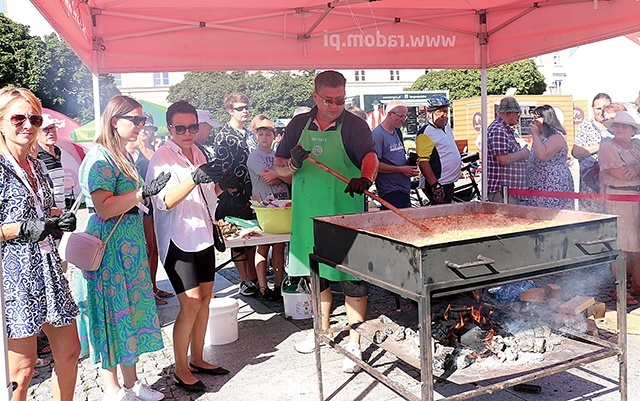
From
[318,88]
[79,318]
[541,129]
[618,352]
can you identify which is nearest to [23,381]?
[79,318]

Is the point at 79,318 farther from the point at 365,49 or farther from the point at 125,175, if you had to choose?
the point at 365,49

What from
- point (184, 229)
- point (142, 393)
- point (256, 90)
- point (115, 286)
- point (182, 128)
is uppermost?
point (256, 90)

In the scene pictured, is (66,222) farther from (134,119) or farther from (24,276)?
(134,119)

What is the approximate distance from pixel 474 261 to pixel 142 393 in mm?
2262

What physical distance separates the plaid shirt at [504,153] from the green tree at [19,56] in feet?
100

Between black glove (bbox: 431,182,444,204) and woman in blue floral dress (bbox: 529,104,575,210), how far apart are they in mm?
1008

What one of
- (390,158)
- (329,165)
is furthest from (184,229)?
(390,158)

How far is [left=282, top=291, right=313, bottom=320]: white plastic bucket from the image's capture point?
5164 mm

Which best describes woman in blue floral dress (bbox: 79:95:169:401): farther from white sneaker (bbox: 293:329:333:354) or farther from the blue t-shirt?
the blue t-shirt

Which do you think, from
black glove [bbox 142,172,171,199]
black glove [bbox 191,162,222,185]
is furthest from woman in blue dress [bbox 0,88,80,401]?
black glove [bbox 191,162,222,185]

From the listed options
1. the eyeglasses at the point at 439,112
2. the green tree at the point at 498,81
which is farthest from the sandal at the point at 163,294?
the green tree at the point at 498,81

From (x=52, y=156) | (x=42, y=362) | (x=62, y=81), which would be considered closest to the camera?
(x=42, y=362)

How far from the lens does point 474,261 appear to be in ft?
8.70

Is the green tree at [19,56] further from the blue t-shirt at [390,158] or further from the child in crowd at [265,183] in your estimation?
the blue t-shirt at [390,158]
